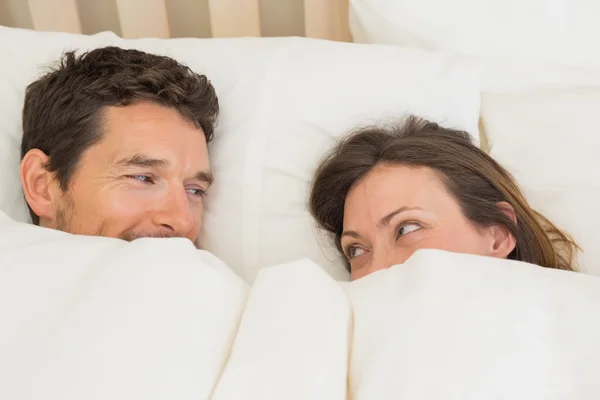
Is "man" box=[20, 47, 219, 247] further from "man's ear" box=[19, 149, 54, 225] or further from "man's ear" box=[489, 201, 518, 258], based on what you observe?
"man's ear" box=[489, 201, 518, 258]

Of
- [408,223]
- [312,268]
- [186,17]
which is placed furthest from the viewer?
[186,17]

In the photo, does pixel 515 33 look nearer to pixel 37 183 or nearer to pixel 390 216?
pixel 390 216

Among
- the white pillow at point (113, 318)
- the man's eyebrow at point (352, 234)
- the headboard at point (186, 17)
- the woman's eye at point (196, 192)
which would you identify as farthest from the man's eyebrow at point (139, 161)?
the headboard at point (186, 17)

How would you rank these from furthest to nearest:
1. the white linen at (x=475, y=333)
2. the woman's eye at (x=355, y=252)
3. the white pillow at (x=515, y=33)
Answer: the white pillow at (x=515, y=33) → the woman's eye at (x=355, y=252) → the white linen at (x=475, y=333)

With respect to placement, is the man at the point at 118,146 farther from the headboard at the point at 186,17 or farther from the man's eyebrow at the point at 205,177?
the headboard at the point at 186,17

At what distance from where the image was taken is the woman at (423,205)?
1.10 metres

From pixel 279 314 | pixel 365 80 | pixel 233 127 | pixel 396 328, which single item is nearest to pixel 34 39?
pixel 233 127

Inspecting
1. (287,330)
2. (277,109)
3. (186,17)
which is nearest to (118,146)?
(277,109)

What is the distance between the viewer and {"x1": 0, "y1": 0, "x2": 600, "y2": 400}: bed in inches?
29.3

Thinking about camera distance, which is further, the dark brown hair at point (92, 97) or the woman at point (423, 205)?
the dark brown hair at point (92, 97)

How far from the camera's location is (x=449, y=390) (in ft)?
2.32

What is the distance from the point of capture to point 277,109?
1.33m

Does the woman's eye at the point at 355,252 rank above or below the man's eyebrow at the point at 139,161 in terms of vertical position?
below

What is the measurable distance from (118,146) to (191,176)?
14 cm
